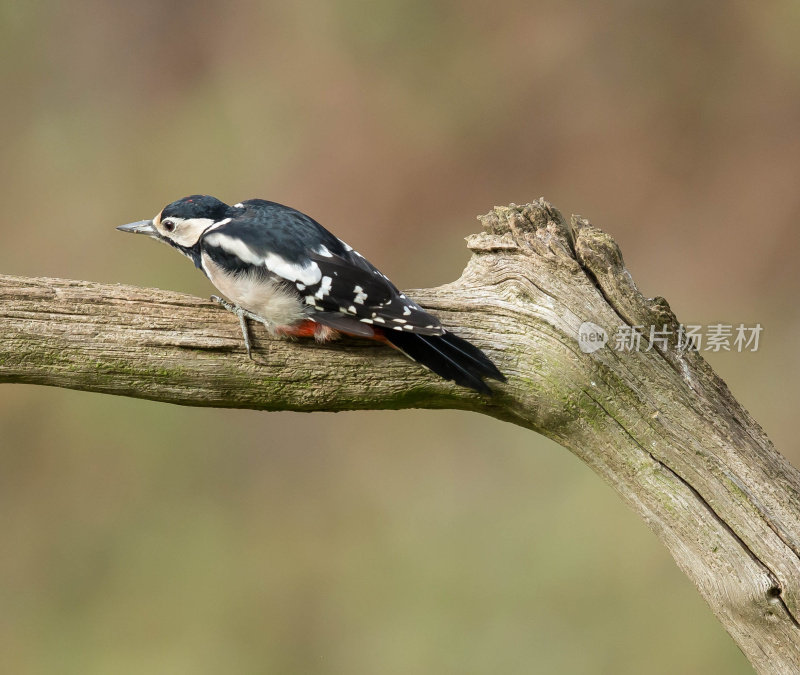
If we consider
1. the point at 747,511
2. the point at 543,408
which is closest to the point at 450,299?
the point at 543,408

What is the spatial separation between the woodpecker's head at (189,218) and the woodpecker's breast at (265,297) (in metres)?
0.15

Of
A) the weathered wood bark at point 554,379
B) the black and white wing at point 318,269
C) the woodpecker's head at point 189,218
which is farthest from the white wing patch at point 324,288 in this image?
the woodpecker's head at point 189,218

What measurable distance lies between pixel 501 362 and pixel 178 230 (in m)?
0.74

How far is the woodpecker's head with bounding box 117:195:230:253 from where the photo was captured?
71.8 inches

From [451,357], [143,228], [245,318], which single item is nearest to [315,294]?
[245,318]

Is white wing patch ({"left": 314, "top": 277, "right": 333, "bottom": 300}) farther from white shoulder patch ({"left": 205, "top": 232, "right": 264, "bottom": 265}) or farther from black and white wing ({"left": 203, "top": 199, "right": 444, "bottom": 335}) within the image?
white shoulder patch ({"left": 205, "top": 232, "right": 264, "bottom": 265})

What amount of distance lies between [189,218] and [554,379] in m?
0.83

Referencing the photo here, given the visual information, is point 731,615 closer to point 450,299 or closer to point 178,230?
point 450,299

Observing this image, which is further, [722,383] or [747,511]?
[722,383]

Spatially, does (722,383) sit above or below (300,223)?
below

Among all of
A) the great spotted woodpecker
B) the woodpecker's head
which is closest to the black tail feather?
the great spotted woodpecker

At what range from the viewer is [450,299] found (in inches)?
71.5

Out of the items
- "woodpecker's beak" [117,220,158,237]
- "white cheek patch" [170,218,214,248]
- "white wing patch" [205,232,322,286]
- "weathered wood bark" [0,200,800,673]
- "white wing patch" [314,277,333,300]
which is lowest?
"weathered wood bark" [0,200,800,673]

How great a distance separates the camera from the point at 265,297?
1668 millimetres
